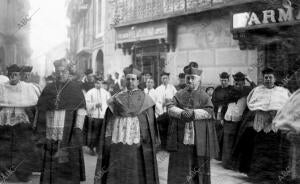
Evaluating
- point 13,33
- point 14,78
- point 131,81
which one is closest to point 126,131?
point 131,81

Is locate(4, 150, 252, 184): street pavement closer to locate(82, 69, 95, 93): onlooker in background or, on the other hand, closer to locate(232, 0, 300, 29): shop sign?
locate(82, 69, 95, 93): onlooker in background

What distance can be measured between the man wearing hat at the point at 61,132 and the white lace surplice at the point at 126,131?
73cm

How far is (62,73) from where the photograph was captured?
5.84m

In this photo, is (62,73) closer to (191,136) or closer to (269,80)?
(191,136)

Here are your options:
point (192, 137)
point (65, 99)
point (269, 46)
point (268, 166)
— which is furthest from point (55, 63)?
point (269, 46)

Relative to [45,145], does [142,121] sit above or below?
above

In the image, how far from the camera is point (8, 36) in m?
13.3

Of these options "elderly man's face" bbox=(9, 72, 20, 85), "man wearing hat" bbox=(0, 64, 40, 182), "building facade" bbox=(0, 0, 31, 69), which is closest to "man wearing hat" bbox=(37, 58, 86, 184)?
"man wearing hat" bbox=(0, 64, 40, 182)

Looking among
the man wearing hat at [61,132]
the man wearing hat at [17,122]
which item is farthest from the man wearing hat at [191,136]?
the man wearing hat at [17,122]

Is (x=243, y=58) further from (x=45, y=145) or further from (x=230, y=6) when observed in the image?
(x=45, y=145)

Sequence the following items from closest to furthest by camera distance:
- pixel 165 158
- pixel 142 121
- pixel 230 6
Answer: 1. pixel 142 121
2. pixel 165 158
3. pixel 230 6

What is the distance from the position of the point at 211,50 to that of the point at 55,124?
790cm

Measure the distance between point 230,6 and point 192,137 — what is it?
6801 millimetres

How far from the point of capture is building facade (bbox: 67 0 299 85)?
384 inches
